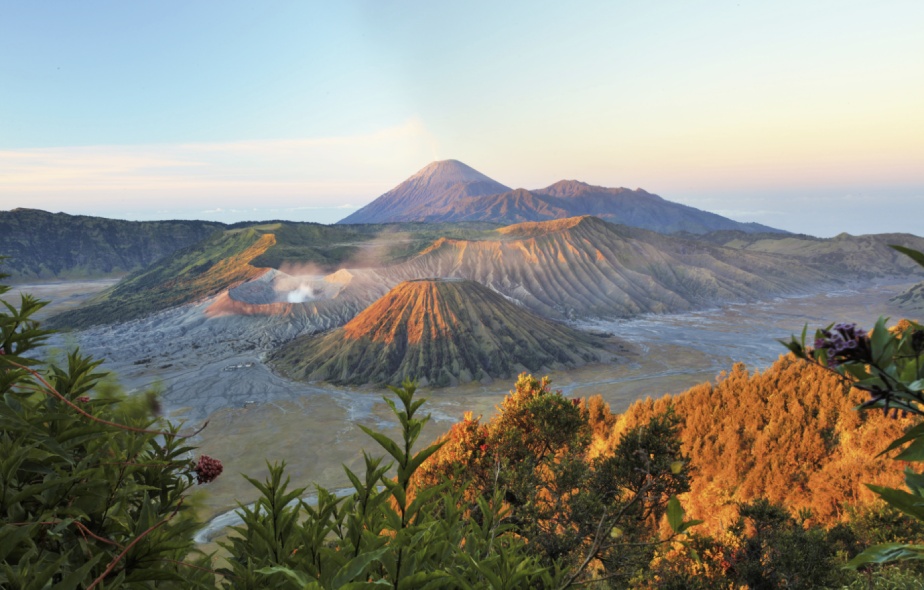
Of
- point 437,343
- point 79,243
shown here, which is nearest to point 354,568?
point 437,343

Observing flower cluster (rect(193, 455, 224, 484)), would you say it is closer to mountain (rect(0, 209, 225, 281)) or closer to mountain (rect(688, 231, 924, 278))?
mountain (rect(688, 231, 924, 278))

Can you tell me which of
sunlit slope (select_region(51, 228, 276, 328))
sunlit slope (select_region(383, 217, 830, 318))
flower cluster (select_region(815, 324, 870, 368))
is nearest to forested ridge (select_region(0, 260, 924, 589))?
flower cluster (select_region(815, 324, 870, 368))

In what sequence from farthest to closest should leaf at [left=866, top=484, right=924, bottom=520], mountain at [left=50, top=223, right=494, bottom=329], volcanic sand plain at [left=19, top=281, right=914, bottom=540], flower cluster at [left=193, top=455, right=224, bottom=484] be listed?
mountain at [left=50, top=223, right=494, bottom=329], volcanic sand plain at [left=19, top=281, right=914, bottom=540], flower cluster at [left=193, top=455, right=224, bottom=484], leaf at [left=866, top=484, right=924, bottom=520]

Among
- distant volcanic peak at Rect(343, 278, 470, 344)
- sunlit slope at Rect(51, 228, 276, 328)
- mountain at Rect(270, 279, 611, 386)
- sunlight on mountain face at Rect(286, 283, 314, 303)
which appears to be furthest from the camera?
sunlight on mountain face at Rect(286, 283, 314, 303)

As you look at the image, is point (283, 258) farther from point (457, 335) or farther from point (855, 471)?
point (855, 471)

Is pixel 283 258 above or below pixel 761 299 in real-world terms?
above

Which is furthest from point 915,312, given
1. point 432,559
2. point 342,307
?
point 432,559
